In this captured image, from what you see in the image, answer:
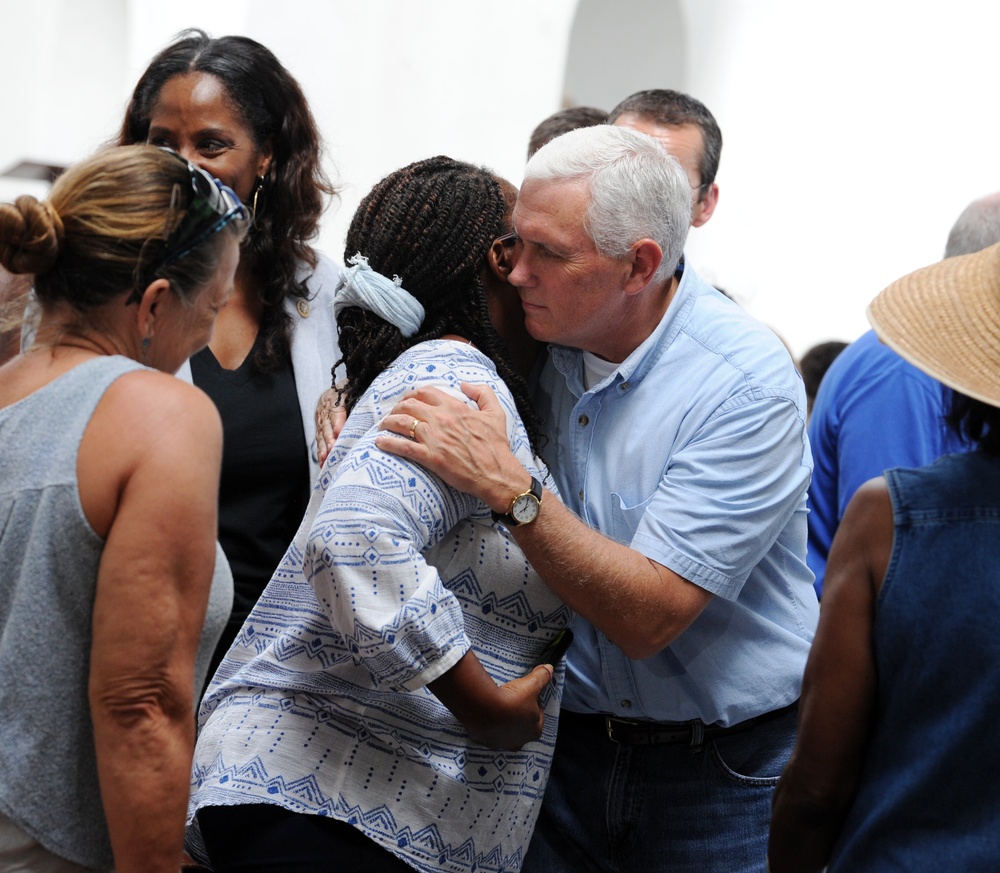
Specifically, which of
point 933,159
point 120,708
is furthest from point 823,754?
point 933,159

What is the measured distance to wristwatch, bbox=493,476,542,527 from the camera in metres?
1.85

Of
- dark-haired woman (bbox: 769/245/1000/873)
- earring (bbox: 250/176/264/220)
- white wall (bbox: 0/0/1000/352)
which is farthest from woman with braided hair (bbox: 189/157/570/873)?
white wall (bbox: 0/0/1000/352)

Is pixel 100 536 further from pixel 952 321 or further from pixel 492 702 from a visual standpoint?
pixel 952 321

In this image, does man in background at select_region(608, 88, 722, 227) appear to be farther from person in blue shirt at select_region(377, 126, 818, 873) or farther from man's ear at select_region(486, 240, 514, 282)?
man's ear at select_region(486, 240, 514, 282)

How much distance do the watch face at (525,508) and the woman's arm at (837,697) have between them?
0.47 meters

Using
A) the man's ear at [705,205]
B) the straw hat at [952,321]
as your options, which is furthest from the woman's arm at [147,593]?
the man's ear at [705,205]

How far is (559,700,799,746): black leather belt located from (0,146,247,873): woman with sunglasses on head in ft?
3.02

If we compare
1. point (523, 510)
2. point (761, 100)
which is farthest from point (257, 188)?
point (761, 100)

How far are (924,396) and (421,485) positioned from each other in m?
1.57

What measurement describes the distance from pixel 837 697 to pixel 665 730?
2.16ft

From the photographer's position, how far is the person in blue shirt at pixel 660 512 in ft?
6.68

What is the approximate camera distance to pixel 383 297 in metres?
2.01

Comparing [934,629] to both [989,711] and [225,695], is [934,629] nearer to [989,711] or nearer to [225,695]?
[989,711]

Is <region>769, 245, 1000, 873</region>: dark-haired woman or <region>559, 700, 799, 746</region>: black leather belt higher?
<region>769, 245, 1000, 873</region>: dark-haired woman
